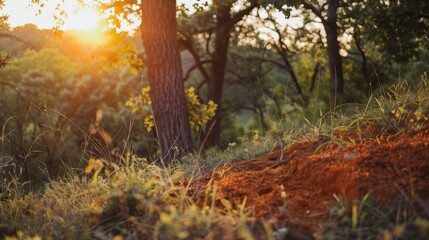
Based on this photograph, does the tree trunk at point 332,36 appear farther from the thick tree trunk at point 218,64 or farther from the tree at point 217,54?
the thick tree trunk at point 218,64

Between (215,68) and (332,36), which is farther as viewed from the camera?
(215,68)

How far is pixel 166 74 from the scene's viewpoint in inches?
324

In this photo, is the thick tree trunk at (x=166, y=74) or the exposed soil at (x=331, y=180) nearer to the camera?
the exposed soil at (x=331, y=180)

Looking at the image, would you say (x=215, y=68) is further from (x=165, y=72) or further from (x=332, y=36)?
(x=165, y=72)

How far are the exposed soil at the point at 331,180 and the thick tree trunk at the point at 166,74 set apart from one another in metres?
4.16

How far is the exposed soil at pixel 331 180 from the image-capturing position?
9.49ft

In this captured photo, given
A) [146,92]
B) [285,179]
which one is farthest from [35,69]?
[285,179]

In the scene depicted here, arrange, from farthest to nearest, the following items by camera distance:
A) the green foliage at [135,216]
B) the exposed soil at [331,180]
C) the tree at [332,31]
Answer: the tree at [332,31]
the exposed soil at [331,180]
the green foliage at [135,216]

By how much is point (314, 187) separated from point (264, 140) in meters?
2.98

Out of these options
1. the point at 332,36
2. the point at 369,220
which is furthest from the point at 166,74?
the point at 332,36

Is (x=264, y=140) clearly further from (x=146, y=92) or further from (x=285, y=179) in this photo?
(x=146, y=92)

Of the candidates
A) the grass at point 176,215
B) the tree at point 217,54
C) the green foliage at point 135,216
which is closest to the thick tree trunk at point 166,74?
the grass at point 176,215

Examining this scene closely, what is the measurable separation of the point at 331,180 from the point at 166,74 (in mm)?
5413

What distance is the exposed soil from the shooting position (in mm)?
2893
